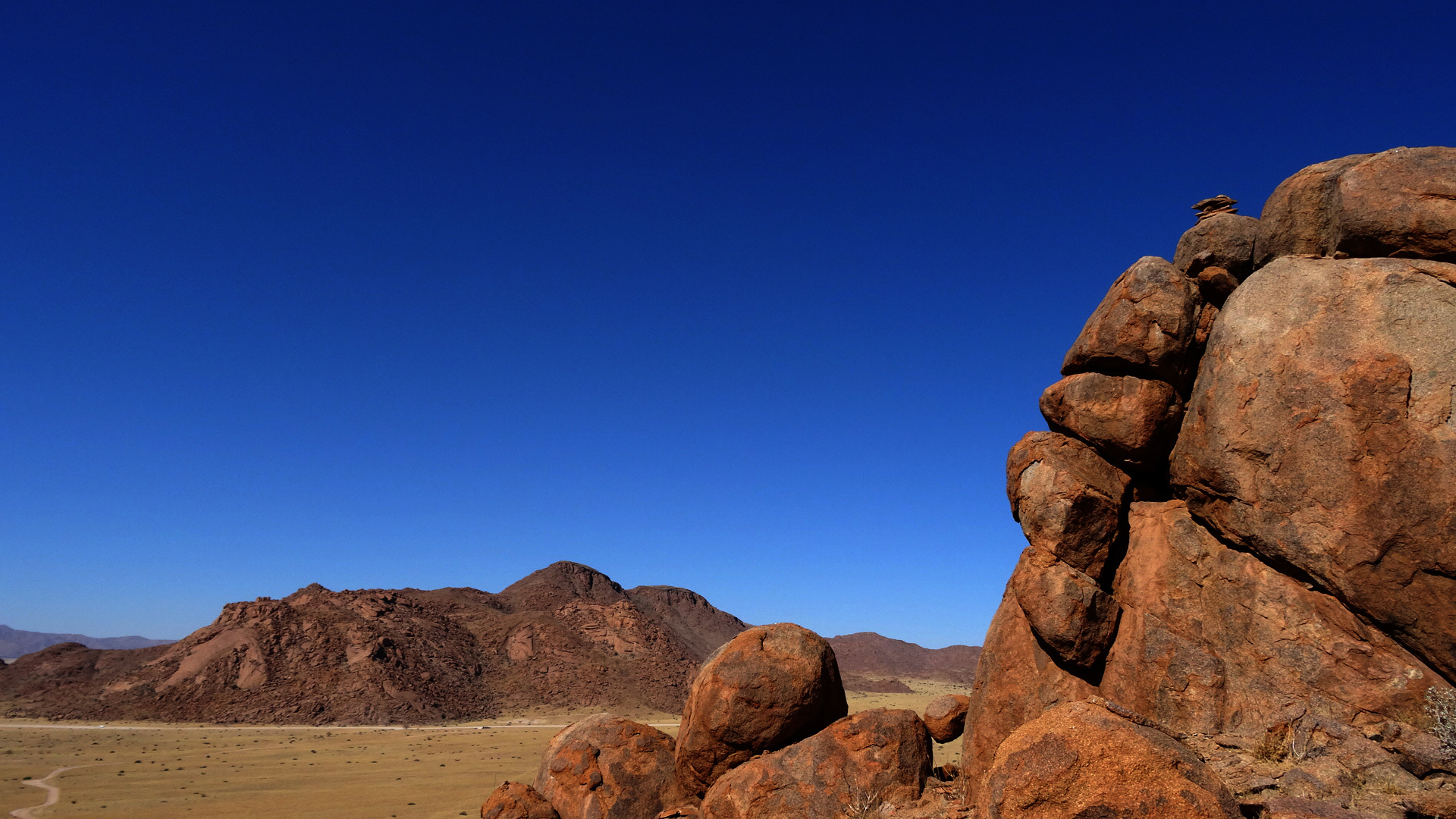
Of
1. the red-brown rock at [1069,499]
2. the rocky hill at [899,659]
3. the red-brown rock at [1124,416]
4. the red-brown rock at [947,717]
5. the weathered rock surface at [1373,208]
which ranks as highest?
the weathered rock surface at [1373,208]

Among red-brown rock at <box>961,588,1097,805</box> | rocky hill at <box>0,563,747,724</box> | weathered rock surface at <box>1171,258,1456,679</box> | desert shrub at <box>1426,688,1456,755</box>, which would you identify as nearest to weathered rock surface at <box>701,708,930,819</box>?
red-brown rock at <box>961,588,1097,805</box>

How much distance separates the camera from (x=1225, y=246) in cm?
1544

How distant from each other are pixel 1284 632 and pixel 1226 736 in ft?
6.63

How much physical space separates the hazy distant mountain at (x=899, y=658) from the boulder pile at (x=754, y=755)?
136 m

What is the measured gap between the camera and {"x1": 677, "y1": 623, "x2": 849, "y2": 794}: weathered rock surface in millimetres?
17203

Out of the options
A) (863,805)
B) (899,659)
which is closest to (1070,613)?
(863,805)

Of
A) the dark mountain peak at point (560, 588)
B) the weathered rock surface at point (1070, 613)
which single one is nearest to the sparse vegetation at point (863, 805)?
the weathered rock surface at point (1070, 613)

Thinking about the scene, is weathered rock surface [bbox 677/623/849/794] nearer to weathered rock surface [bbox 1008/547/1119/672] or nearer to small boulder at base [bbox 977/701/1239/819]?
weathered rock surface [bbox 1008/547/1119/672]

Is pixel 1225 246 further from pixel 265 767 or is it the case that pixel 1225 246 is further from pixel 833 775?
pixel 265 767

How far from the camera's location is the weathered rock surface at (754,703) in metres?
17.2

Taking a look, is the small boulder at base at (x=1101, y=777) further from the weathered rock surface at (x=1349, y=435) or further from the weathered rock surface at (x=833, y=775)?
the weathered rock surface at (x=833, y=775)

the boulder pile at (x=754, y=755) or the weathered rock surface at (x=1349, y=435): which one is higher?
the weathered rock surface at (x=1349, y=435)

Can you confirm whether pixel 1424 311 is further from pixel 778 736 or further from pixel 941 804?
pixel 778 736

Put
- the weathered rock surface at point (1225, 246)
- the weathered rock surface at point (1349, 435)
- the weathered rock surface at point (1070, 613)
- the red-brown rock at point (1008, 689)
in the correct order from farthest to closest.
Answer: the weathered rock surface at point (1225, 246), the red-brown rock at point (1008, 689), the weathered rock surface at point (1070, 613), the weathered rock surface at point (1349, 435)
